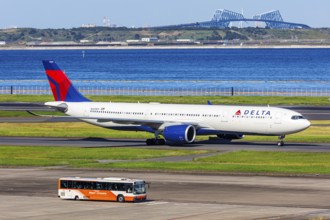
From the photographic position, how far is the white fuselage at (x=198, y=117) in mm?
96625

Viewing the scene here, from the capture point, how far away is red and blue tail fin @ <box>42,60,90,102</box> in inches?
4267

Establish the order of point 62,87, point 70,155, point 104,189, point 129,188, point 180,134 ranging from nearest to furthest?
1. point 129,188
2. point 104,189
3. point 70,155
4. point 180,134
5. point 62,87

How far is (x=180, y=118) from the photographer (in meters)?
101

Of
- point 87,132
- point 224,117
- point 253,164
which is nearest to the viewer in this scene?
point 253,164

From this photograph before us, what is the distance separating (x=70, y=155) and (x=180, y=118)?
15648 millimetres

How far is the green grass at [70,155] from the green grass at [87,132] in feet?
→ 48.2

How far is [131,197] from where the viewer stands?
61656 millimetres

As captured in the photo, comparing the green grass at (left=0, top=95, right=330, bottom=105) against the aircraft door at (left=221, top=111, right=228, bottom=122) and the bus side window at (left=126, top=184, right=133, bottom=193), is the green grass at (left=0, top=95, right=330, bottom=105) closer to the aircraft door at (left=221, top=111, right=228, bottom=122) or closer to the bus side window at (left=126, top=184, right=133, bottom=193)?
the aircraft door at (left=221, top=111, right=228, bottom=122)

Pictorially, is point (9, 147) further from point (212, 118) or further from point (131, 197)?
point (131, 197)

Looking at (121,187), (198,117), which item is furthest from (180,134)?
(121,187)

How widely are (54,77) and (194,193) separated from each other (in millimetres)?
46522

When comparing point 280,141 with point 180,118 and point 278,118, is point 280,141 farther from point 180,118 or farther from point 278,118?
point 180,118

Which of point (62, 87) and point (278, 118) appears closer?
point (278, 118)

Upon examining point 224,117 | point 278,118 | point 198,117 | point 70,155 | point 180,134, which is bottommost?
point 70,155
